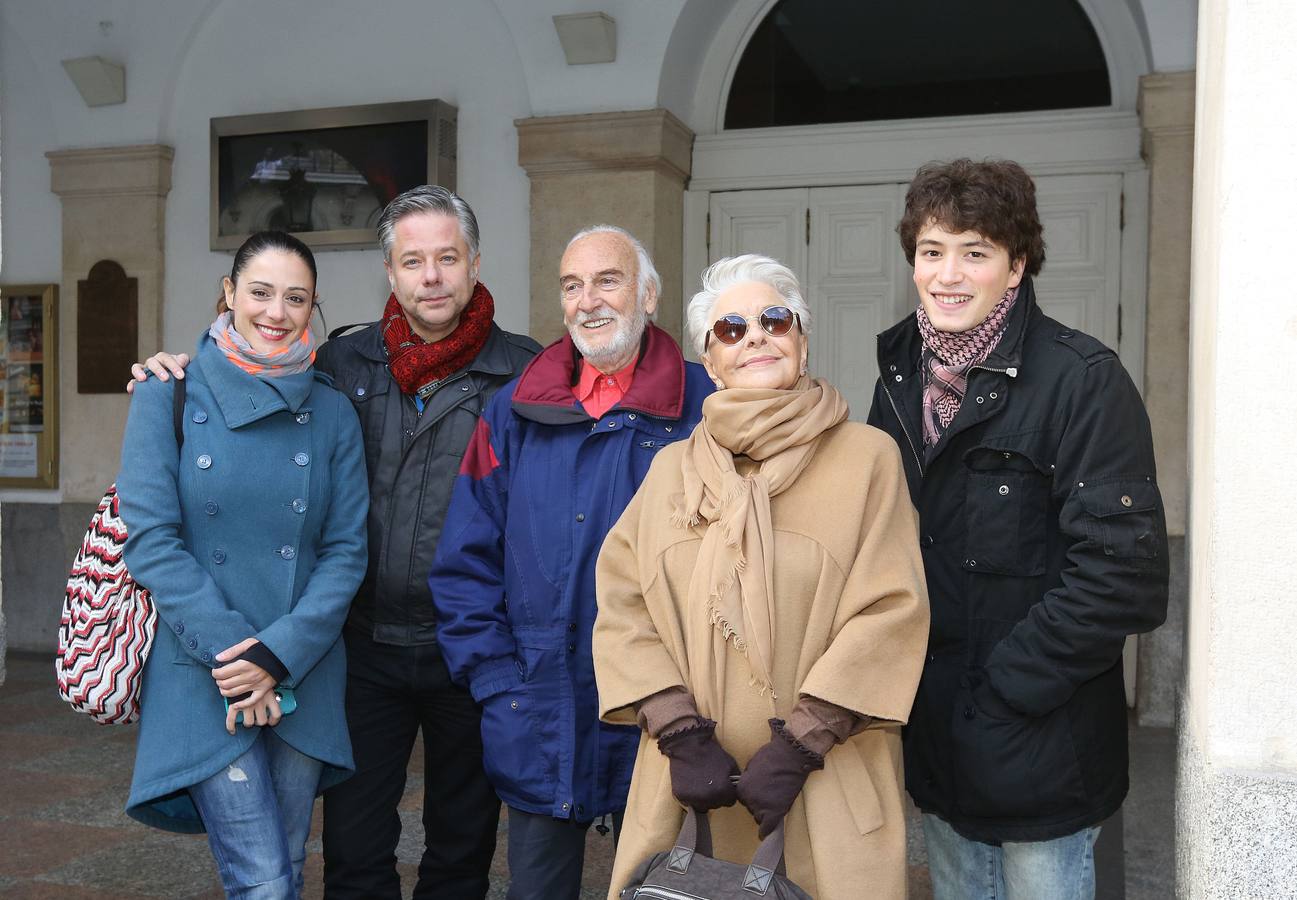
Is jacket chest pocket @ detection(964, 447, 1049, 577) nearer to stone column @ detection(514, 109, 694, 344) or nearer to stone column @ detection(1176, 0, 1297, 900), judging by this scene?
stone column @ detection(1176, 0, 1297, 900)

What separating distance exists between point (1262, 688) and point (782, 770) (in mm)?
807

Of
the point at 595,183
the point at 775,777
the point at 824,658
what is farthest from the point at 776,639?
the point at 595,183

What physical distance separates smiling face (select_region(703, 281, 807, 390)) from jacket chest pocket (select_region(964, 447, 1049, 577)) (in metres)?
0.39

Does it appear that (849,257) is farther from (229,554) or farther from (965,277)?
(229,554)

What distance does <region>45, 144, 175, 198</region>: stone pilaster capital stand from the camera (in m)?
7.88

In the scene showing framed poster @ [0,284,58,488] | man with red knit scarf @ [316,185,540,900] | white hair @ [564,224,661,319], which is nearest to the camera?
white hair @ [564,224,661,319]

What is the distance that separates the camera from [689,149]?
288 inches

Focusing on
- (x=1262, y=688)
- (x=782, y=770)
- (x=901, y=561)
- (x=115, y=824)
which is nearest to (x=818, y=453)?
(x=901, y=561)

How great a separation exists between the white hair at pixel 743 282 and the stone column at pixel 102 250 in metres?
6.26

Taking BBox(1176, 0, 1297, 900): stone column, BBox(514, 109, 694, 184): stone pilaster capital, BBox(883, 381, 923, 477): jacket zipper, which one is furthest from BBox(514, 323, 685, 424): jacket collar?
BBox(514, 109, 694, 184): stone pilaster capital

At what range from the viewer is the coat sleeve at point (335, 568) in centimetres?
287

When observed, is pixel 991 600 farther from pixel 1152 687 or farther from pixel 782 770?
pixel 1152 687

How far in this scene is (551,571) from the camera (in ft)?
9.41

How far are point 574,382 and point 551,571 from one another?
475 millimetres
